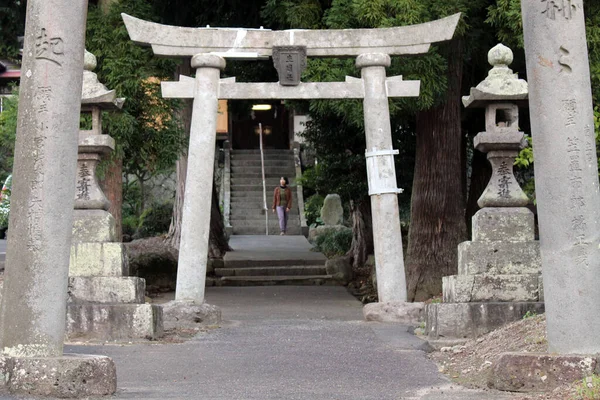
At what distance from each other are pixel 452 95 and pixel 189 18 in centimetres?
532

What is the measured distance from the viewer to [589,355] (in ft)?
23.3

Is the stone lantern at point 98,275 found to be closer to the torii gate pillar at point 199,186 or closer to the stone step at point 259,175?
the torii gate pillar at point 199,186

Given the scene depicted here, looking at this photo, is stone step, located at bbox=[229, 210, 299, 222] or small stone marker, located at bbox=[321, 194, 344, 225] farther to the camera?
stone step, located at bbox=[229, 210, 299, 222]

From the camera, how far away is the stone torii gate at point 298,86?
43.7 feet

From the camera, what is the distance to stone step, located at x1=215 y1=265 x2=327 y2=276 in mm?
21906

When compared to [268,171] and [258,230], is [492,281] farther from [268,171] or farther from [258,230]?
[268,171]

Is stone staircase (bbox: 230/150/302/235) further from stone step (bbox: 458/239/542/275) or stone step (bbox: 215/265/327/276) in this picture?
stone step (bbox: 458/239/542/275)

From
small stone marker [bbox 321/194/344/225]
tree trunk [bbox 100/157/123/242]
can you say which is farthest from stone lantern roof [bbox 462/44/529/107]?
small stone marker [bbox 321/194/344/225]

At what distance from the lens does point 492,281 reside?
10711mm

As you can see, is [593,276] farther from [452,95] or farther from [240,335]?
[452,95]

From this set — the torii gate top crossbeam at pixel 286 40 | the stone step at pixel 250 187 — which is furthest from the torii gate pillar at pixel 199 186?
the stone step at pixel 250 187

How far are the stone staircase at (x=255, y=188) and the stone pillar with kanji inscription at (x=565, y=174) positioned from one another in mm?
24886

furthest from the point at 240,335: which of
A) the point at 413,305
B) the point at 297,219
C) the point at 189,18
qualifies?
the point at 297,219

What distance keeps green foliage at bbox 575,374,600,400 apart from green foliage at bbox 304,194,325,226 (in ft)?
90.1
